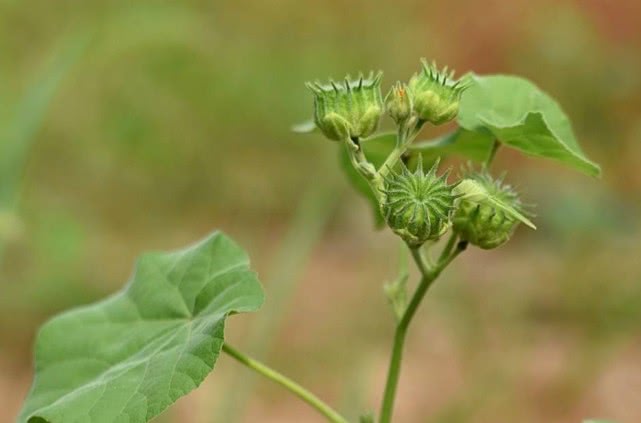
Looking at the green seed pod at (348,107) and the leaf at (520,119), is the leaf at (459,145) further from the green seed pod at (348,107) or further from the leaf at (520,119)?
the green seed pod at (348,107)

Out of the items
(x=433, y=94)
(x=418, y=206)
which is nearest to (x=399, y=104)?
(x=433, y=94)

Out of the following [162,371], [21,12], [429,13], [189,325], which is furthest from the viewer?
[429,13]

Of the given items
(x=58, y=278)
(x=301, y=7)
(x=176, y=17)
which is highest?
(x=301, y=7)

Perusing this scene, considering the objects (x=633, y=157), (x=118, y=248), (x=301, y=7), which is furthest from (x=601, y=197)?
(x=301, y=7)

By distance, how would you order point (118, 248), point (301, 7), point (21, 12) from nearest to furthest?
point (118, 248), point (21, 12), point (301, 7)

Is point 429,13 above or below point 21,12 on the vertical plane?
above

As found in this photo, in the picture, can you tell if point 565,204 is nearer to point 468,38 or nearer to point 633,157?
point 633,157

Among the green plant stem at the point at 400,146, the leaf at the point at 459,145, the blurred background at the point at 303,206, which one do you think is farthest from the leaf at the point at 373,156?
the blurred background at the point at 303,206
